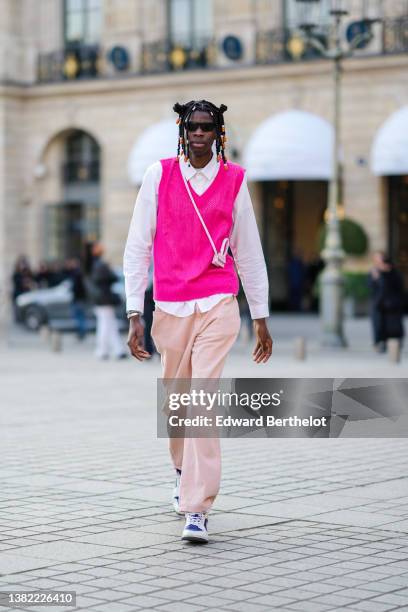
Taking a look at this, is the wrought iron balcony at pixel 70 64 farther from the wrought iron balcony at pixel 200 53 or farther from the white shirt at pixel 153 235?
the white shirt at pixel 153 235

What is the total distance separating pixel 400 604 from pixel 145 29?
3399 cm

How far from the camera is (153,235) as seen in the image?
24.1 feet

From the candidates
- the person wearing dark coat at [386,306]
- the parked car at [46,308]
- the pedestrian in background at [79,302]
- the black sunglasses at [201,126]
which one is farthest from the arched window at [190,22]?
the black sunglasses at [201,126]

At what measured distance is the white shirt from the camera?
7250mm

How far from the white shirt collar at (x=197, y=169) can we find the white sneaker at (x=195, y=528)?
1.71 meters

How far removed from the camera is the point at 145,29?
38375 millimetres

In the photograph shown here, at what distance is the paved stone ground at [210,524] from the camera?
5.85 meters

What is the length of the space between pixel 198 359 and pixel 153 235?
28.7 inches

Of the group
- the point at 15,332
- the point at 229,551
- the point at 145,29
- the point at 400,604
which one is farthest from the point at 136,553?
the point at 145,29

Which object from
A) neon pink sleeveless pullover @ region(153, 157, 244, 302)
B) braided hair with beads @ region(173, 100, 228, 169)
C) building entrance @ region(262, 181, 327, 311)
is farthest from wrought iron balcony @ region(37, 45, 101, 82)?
neon pink sleeveless pullover @ region(153, 157, 244, 302)

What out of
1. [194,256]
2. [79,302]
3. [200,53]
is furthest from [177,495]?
[200,53]

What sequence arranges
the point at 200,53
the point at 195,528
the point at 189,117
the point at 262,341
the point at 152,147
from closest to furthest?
1. the point at 195,528
2. the point at 189,117
3. the point at 262,341
4. the point at 152,147
5. the point at 200,53

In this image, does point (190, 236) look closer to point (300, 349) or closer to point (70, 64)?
point (300, 349)

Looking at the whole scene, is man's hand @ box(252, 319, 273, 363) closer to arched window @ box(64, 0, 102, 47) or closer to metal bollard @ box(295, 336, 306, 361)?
metal bollard @ box(295, 336, 306, 361)
